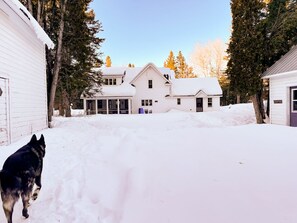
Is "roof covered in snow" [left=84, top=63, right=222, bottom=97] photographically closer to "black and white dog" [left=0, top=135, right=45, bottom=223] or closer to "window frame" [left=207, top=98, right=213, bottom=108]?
"window frame" [left=207, top=98, right=213, bottom=108]

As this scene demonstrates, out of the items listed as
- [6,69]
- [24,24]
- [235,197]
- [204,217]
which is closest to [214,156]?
[235,197]

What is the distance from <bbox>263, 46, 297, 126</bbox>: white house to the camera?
11.8m

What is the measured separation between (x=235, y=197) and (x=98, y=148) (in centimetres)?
479

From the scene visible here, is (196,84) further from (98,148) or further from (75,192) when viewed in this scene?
(75,192)

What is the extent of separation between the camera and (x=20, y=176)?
2.64m

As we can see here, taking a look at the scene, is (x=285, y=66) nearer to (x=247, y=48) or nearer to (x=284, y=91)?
(x=284, y=91)

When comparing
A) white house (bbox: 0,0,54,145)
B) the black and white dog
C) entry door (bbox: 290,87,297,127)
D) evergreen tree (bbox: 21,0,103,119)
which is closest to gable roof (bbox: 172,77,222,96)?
evergreen tree (bbox: 21,0,103,119)

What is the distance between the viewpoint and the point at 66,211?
118 inches

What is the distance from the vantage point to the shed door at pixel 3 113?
6.34 metres

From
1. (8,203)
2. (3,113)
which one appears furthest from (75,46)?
(8,203)

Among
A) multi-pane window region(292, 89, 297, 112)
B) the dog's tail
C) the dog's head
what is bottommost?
the dog's tail

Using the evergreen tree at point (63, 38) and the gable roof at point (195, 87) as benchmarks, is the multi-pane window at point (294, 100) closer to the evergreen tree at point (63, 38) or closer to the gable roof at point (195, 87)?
the evergreen tree at point (63, 38)

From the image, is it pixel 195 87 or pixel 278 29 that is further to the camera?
pixel 195 87

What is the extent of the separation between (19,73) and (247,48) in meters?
14.3
